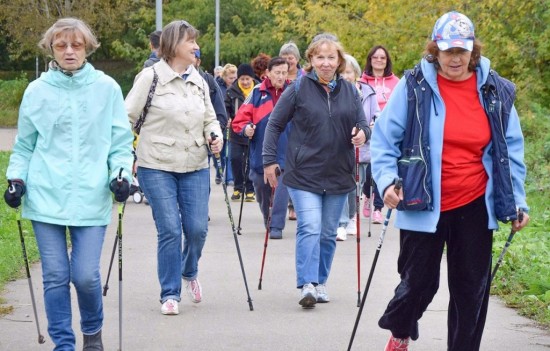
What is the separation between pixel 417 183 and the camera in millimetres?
5777

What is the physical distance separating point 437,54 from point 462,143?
0.46m

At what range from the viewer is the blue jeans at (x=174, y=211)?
782 cm

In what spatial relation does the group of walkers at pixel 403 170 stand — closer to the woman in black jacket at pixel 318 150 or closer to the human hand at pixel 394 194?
the human hand at pixel 394 194

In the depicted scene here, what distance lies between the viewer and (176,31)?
786cm

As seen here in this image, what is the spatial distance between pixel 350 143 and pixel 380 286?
1398 mm

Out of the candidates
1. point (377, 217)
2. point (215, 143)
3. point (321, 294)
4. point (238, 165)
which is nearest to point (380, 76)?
point (377, 217)

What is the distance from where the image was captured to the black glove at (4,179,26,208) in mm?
5980

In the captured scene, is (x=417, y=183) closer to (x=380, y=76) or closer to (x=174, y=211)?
(x=174, y=211)

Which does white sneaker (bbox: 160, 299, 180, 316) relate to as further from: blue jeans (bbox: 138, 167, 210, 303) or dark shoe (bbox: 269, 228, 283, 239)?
dark shoe (bbox: 269, 228, 283, 239)

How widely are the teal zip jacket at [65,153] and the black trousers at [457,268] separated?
150 cm

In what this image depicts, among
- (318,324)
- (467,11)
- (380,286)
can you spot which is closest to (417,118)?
(318,324)

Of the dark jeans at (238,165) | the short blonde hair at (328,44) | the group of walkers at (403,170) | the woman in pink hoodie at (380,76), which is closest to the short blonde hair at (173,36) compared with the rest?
the short blonde hair at (328,44)

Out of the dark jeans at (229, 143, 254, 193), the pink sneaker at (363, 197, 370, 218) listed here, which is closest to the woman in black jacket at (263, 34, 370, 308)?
the pink sneaker at (363, 197, 370, 218)

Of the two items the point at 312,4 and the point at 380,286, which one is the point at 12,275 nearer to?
the point at 380,286
